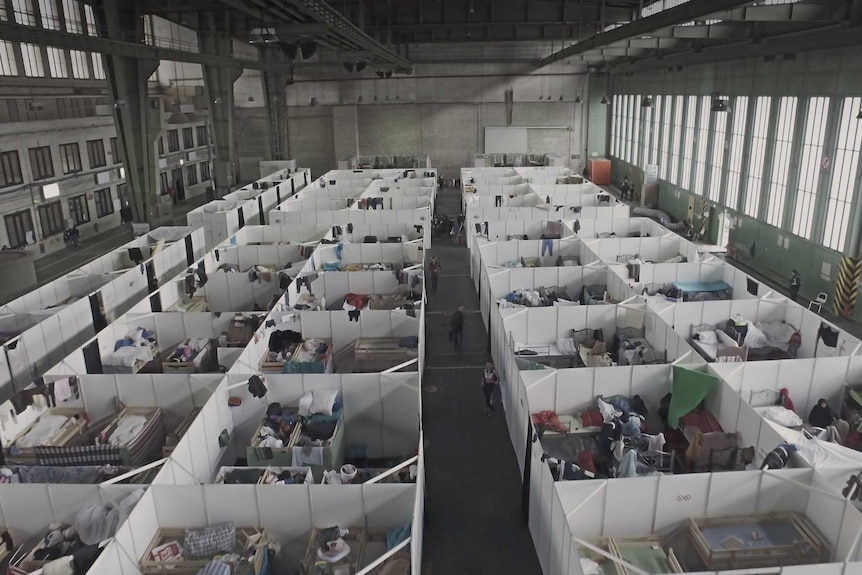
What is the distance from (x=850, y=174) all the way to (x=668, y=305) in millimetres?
7831

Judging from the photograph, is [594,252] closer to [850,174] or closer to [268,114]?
[850,174]

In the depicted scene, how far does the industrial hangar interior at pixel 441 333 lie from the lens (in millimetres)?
7391

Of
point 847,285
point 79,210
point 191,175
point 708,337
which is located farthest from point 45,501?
point 191,175

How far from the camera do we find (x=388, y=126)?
4209cm

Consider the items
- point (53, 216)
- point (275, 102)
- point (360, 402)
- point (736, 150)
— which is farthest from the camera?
point (275, 102)

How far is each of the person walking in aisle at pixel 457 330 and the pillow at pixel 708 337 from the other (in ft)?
16.9

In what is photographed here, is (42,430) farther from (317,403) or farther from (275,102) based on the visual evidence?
(275,102)

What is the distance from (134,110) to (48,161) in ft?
24.1

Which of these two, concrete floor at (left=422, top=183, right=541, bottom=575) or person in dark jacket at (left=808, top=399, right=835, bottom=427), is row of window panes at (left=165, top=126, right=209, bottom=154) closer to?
concrete floor at (left=422, top=183, right=541, bottom=575)

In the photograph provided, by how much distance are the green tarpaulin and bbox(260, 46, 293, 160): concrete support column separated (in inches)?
1278

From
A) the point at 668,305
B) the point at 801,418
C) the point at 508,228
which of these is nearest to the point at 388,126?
the point at 508,228

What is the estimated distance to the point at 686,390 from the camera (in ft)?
31.9

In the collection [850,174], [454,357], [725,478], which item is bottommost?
[454,357]

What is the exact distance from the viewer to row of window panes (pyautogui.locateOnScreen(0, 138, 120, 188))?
78.0ft
